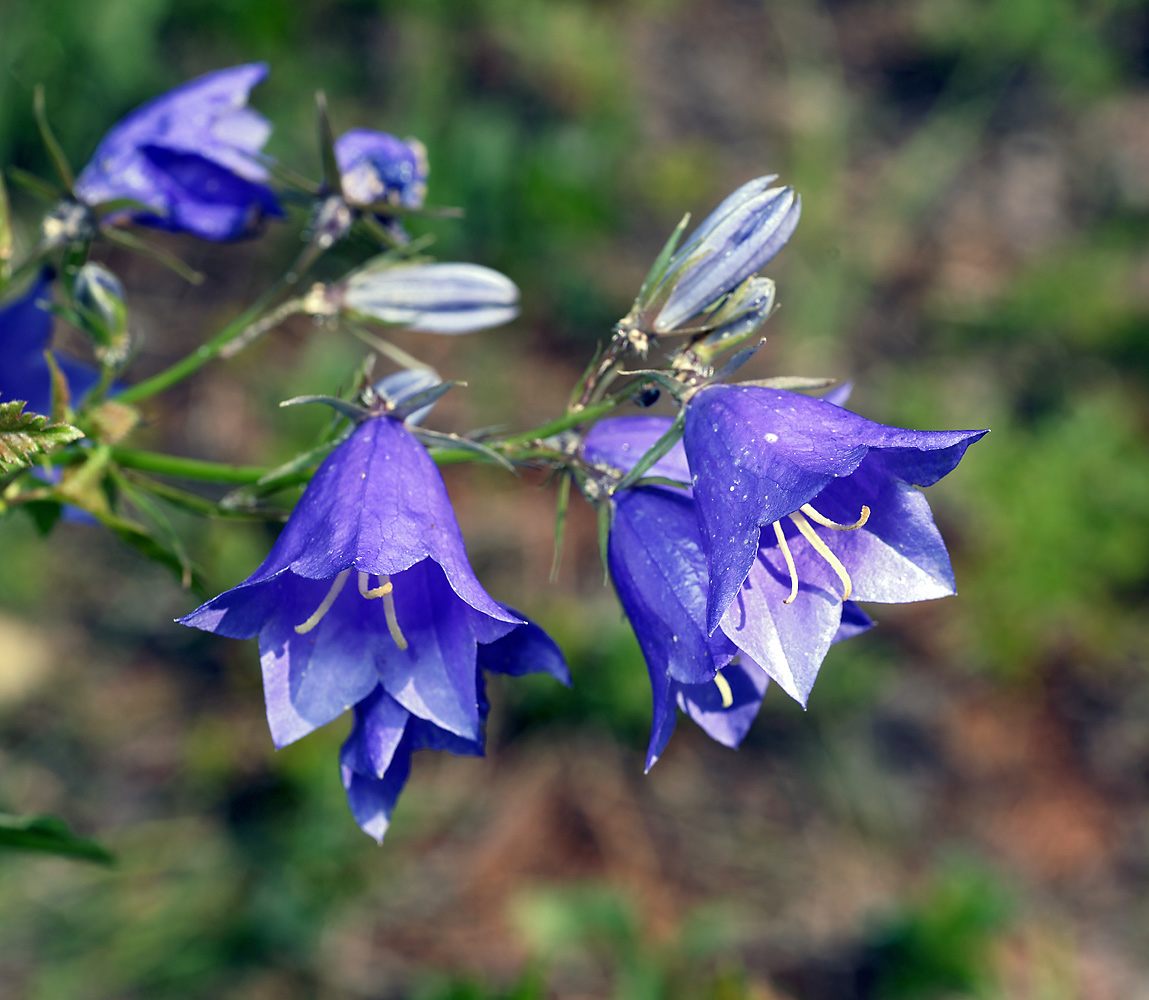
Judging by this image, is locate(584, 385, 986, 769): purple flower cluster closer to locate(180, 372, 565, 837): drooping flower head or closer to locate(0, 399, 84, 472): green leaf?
locate(180, 372, 565, 837): drooping flower head

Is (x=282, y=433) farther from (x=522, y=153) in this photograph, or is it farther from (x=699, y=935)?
(x=699, y=935)

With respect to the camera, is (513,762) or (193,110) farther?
(513,762)

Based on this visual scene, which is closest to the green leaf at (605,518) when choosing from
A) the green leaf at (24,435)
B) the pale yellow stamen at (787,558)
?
the pale yellow stamen at (787,558)

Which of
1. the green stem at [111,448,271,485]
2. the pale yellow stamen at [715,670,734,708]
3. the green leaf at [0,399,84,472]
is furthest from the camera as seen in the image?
the green stem at [111,448,271,485]

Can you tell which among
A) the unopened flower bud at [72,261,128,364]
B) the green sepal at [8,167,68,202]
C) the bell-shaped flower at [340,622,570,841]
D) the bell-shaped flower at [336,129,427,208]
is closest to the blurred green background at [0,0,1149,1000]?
the bell-shaped flower at [340,622,570,841]

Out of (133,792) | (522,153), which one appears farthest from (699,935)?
(522,153)

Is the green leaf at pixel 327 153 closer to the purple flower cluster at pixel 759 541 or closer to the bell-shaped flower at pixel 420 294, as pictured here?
the bell-shaped flower at pixel 420 294
